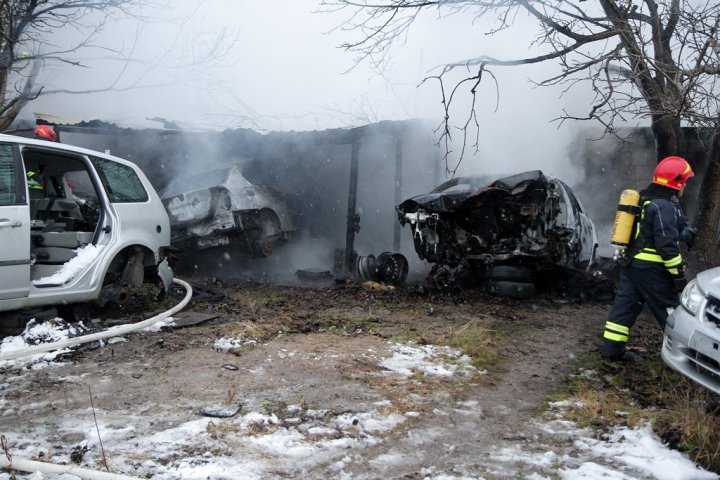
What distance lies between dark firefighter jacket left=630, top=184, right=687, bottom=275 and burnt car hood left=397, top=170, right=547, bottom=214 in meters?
2.55

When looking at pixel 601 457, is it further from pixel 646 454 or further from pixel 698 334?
pixel 698 334

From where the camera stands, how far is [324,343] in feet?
17.0

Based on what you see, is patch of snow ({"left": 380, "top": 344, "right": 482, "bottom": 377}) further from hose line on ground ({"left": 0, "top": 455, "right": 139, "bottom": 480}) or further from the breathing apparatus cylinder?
hose line on ground ({"left": 0, "top": 455, "right": 139, "bottom": 480})

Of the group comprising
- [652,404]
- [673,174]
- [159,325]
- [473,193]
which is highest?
[673,174]

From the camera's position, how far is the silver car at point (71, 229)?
182 inches

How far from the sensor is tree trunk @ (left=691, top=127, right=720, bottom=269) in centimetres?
855

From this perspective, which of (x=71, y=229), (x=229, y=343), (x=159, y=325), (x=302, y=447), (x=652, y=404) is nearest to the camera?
(x=302, y=447)

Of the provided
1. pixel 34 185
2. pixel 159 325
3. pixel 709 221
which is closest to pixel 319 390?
pixel 159 325

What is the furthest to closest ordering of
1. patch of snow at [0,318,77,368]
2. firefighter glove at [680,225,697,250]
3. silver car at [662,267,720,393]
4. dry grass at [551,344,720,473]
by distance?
firefighter glove at [680,225,697,250]
patch of snow at [0,318,77,368]
silver car at [662,267,720,393]
dry grass at [551,344,720,473]

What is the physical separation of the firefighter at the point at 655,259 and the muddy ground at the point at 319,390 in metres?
0.63

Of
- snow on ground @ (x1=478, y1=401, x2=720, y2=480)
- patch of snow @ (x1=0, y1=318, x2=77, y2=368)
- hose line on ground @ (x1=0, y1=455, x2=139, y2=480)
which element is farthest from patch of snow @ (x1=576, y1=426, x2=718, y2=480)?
patch of snow @ (x1=0, y1=318, x2=77, y2=368)

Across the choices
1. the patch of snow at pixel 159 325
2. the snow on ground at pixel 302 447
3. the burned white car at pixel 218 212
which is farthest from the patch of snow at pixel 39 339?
the burned white car at pixel 218 212

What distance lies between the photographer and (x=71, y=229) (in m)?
5.80

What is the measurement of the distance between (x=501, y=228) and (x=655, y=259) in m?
3.22
